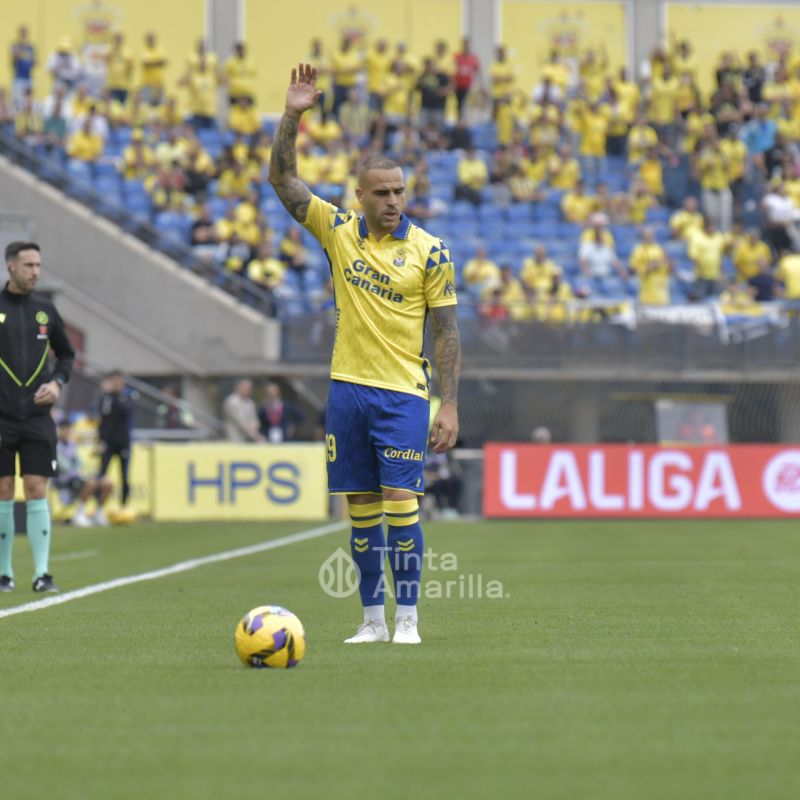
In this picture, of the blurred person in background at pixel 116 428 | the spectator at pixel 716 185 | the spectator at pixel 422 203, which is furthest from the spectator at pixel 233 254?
the spectator at pixel 716 185

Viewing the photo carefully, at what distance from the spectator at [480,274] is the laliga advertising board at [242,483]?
16.2 feet

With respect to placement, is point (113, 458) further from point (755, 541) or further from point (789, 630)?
point (789, 630)

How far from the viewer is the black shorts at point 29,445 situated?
11.4 meters

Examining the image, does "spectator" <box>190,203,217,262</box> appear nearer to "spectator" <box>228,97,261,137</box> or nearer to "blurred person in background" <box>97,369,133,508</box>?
"spectator" <box>228,97,261,137</box>

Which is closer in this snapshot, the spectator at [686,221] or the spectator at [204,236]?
the spectator at [204,236]

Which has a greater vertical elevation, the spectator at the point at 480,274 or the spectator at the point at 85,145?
the spectator at the point at 85,145

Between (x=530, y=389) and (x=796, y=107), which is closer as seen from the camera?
(x=530, y=389)

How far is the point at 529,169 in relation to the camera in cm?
3209

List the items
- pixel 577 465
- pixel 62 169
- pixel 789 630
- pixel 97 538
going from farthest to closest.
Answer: pixel 62 169, pixel 577 465, pixel 97 538, pixel 789 630

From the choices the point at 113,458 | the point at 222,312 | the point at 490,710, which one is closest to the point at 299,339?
the point at 222,312

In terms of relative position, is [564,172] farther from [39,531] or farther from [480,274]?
[39,531]

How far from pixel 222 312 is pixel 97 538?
907cm

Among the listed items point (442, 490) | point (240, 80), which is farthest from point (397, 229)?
point (240, 80)

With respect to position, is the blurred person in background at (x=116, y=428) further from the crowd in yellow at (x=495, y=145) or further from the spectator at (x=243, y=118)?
the spectator at (x=243, y=118)
